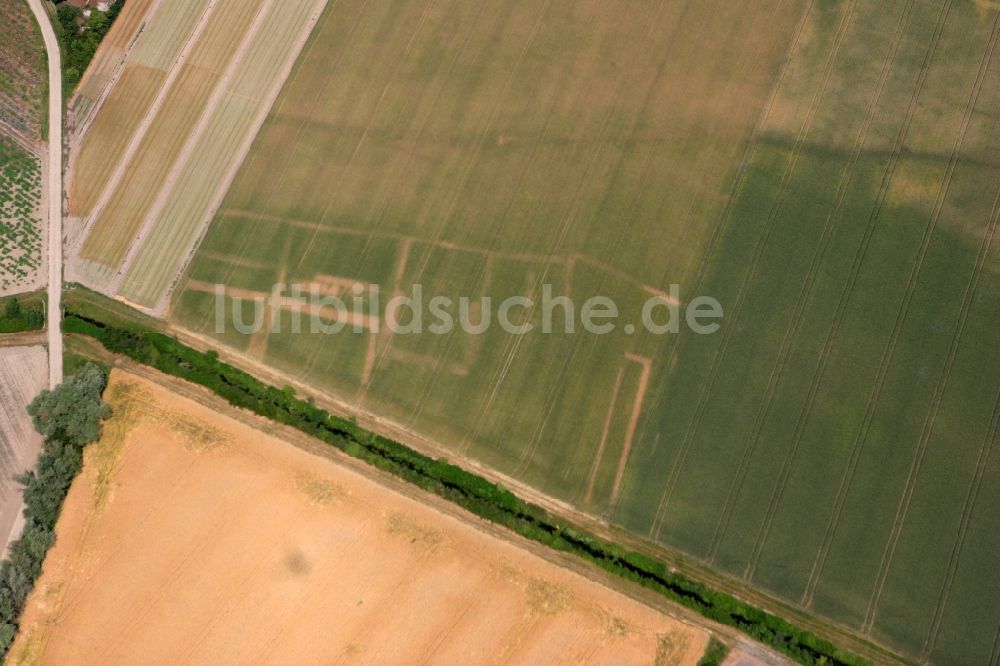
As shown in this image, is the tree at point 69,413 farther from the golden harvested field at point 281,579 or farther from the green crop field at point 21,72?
the green crop field at point 21,72

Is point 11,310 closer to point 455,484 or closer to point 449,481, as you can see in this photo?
point 449,481

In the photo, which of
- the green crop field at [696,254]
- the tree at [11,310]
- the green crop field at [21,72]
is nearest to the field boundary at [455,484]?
the green crop field at [696,254]

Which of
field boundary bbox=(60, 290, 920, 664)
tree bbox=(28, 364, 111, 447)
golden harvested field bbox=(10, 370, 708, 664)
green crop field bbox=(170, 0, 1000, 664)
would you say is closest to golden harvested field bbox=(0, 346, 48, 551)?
tree bbox=(28, 364, 111, 447)

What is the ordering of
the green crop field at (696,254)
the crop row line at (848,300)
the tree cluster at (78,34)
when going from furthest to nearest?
the tree cluster at (78,34) → the green crop field at (696,254) → the crop row line at (848,300)

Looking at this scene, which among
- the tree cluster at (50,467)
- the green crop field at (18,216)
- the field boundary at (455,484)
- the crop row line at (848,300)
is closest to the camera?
the tree cluster at (50,467)

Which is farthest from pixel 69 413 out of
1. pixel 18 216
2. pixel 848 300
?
pixel 848 300
